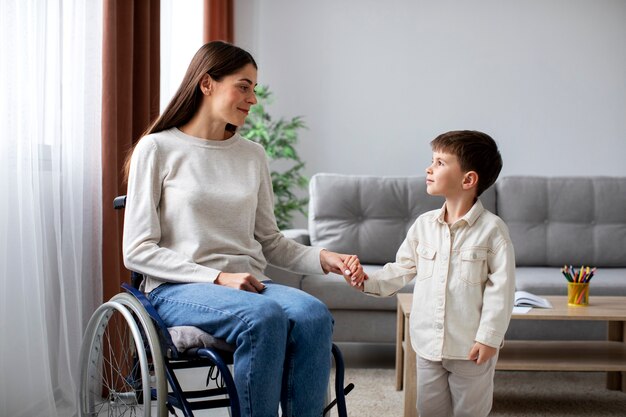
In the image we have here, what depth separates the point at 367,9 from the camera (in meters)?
4.94

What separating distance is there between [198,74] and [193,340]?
67 cm

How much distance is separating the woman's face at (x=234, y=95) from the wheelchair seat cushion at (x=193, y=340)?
1.80ft

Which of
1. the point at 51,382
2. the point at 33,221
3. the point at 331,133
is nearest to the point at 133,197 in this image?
the point at 33,221

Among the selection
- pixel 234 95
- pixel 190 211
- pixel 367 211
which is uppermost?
pixel 234 95

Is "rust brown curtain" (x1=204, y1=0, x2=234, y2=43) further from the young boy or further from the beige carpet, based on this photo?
the young boy

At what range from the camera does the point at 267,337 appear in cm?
147

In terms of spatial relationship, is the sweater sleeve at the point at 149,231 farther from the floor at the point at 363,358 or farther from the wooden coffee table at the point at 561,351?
the floor at the point at 363,358

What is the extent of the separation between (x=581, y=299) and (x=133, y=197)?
165 centimetres

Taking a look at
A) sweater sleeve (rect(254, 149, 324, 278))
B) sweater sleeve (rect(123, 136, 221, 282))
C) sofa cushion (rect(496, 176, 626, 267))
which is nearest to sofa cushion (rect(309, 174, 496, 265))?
→ sofa cushion (rect(496, 176, 626, 267))

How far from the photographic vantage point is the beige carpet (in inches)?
103

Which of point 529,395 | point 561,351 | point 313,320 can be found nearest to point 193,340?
point 313,320

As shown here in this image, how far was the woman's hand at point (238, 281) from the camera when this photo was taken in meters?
1.63

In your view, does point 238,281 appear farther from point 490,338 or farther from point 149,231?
point 490,338

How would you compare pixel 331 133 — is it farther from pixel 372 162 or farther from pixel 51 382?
pixel 51 382
